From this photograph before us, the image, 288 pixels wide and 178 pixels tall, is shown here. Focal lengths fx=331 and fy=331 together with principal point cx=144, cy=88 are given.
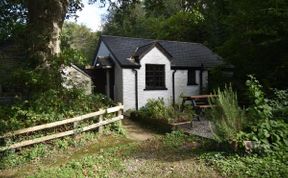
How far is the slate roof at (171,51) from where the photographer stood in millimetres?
18364

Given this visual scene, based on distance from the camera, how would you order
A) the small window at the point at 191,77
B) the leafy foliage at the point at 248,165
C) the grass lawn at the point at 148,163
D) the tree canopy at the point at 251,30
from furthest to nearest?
the small window at the point at 191,77 < the tree canopy at the point at 251,30 < the grass lawn at the point at 148,163 < the leafy foliage at the point at 248,165

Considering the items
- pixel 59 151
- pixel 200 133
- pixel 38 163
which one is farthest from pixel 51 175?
pixel 200 133

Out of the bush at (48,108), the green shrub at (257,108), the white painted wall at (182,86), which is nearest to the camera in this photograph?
the green shrub at (257,108)

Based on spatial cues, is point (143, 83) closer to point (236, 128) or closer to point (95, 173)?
point (236, 128)

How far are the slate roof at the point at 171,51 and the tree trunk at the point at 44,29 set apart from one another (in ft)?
18.5

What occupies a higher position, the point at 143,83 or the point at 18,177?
the point at 143,83

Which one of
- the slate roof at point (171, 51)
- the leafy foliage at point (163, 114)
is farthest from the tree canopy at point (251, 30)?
the leafy foliage at point (163, 114)

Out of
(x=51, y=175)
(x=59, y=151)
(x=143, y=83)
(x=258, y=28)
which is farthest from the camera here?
(x=143, y=83)

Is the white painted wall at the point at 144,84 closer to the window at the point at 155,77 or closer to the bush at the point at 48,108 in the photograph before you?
the window at the point at 155,77

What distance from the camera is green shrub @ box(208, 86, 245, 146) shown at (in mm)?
8492

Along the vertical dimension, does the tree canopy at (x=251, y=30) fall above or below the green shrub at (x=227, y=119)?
above

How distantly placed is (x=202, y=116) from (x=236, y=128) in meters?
7.29

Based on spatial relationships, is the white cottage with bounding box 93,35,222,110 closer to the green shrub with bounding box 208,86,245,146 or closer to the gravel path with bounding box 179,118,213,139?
the gravel path with bounding box 179,118,213,139

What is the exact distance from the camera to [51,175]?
715cm
